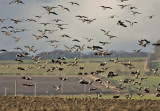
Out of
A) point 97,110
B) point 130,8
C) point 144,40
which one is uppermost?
point 130,8

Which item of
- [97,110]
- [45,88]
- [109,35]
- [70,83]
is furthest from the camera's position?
[70,83]

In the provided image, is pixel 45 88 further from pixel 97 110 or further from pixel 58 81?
pixel 97 110

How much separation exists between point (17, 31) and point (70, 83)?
12707 cm

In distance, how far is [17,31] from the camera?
61.9 m

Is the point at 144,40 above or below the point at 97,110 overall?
above

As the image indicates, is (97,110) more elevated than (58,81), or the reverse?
(58,81)

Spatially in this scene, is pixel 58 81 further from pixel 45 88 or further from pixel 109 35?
pixel 109 35

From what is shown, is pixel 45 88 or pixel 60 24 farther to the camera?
pixel 45 88

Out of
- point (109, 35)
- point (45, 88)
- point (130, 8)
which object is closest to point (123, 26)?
point (130, 8)

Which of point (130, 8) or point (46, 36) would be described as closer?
point (130, 8)

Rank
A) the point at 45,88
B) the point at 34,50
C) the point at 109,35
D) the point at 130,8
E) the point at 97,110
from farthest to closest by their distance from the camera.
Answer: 1. the point at 45,88
2. the point at 34,50
3. the point at 109,35
4. the point at 130,8
5. the point at 97,110

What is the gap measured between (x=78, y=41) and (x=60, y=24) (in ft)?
12.0

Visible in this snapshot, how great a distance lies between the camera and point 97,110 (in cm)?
3897

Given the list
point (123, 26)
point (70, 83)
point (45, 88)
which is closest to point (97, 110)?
point (123, 26)
